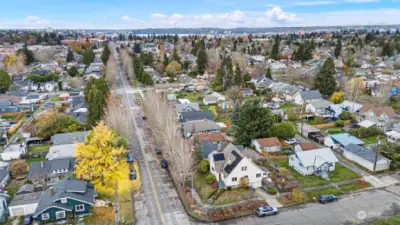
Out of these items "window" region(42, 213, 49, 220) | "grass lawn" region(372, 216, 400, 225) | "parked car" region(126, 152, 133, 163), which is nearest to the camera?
"grass lawn" region(372, 216, 400, 225)

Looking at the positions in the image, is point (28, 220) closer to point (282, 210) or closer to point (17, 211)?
point (17, 211)

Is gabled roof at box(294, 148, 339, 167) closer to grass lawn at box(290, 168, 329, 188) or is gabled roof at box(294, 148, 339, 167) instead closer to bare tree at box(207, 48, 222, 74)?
grass lawn at box(290, 168, 329, 188)

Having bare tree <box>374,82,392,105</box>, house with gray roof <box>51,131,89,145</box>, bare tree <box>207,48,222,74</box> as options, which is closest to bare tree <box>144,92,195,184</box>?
house with gray roof <box>51,131,89,145</box>

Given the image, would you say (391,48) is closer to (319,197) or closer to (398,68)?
(398,68)

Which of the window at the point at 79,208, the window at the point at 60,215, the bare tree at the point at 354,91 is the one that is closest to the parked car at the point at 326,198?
the window at the point at 79,208

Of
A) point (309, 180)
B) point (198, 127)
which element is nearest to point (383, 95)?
point (309, 180)

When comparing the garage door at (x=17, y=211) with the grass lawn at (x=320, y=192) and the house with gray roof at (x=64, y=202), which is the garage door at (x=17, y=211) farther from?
the grass lawn at (x=320, y=192)
